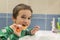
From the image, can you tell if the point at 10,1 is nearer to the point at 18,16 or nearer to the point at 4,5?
the point at 4,5

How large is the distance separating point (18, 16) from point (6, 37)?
0.50 ft

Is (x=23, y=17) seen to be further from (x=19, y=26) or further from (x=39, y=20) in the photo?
(x=39, y=20)

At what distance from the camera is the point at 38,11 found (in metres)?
1.47

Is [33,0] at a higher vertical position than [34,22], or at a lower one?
higher

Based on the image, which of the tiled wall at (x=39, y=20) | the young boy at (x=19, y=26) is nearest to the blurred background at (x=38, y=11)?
the tiled wall at (x=39, y=20)

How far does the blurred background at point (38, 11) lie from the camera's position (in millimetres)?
1464

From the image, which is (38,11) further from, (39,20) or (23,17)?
(23,17)

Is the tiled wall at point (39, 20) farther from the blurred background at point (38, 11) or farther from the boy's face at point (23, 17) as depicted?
the boy's face at point (23, 17)

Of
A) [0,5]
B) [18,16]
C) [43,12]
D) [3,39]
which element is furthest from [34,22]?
[3,39]

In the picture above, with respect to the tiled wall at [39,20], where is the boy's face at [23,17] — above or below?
above

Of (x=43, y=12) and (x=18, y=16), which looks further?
(x=43, y=12)

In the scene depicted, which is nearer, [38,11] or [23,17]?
[23,17]

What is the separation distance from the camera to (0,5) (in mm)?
1463

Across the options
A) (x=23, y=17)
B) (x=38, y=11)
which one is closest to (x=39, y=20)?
(x=38, y=11)
